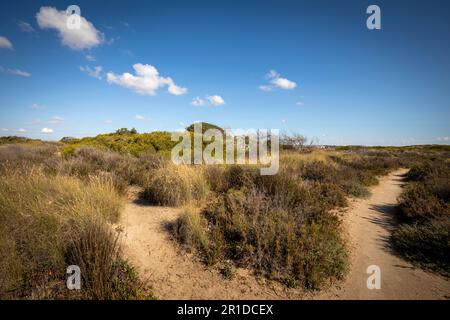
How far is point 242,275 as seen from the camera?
11.3ft

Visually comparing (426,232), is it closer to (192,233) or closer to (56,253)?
(192,233)

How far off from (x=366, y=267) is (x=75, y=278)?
15.1ft

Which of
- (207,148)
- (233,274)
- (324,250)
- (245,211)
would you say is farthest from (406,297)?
(207,148)

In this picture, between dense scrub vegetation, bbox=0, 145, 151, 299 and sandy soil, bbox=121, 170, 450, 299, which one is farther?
sandy soil, bbox=121, 170, 450, 299

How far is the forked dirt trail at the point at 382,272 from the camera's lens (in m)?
3.11

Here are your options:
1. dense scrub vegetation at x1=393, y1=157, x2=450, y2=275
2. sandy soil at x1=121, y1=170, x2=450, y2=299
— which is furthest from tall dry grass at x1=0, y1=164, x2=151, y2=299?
dense scrub vegetation at x1=393, y1=157, x2=450, y2=275

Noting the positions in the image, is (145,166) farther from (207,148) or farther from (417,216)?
(417,216)

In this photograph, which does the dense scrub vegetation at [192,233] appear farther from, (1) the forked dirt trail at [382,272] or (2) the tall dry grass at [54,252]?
(1) the forked dirt trail at [382,272]

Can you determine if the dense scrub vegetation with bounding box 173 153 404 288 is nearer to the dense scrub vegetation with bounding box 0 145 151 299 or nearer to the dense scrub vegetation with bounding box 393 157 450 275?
the dense scrub vegetation with bounding box 393 157 450 275

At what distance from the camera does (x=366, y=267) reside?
3.75 meters

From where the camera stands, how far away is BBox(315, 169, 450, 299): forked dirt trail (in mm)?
3113

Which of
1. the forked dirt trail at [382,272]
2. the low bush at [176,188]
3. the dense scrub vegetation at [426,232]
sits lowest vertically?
the forked dirt trail at [382,272]

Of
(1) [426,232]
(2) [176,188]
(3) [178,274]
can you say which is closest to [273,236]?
(3) [178,274]

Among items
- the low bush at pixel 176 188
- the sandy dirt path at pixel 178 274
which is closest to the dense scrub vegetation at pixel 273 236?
the sandy dirt path at pixel 178 274
